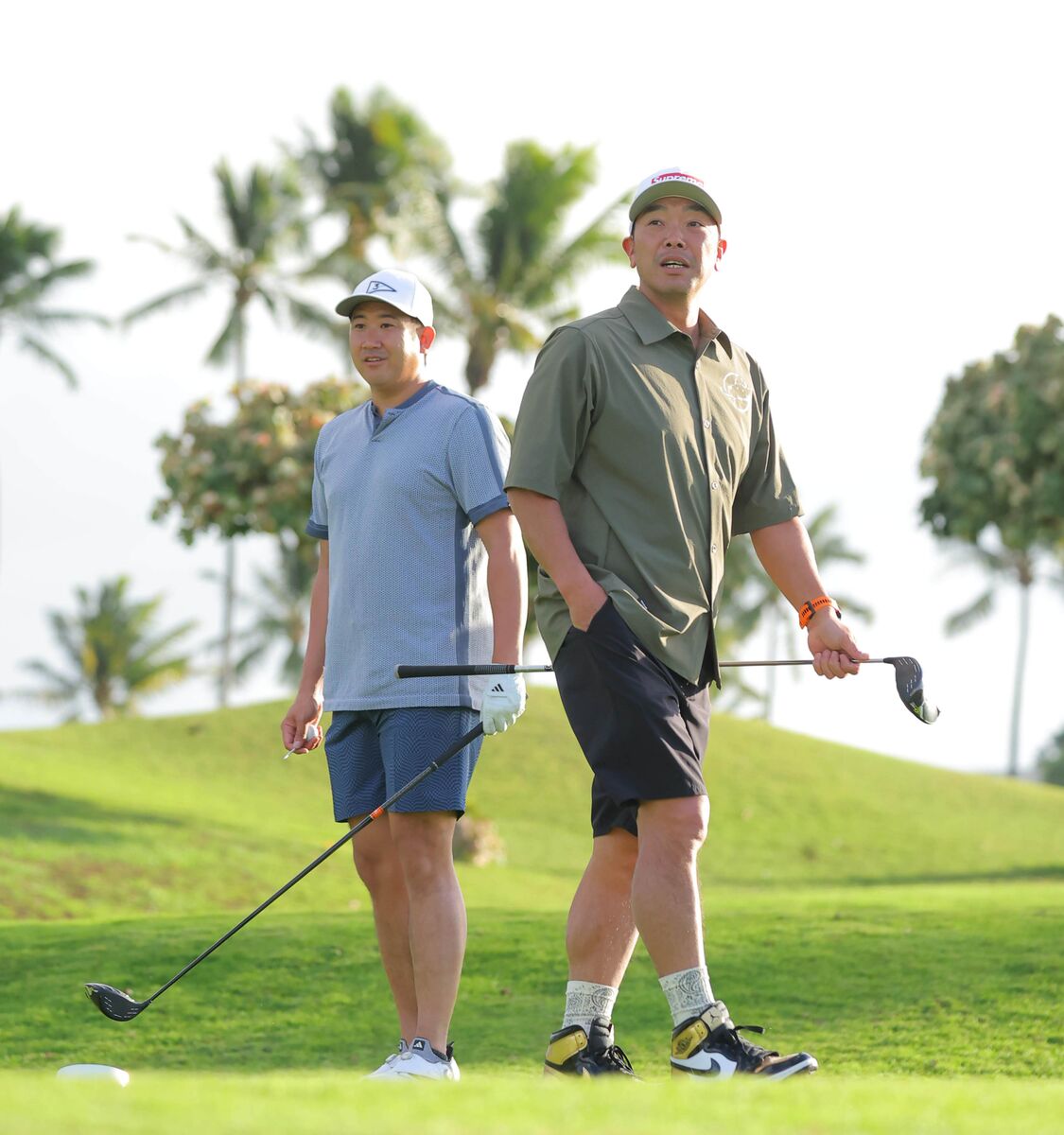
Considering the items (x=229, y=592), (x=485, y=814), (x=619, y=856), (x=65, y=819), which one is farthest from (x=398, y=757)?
(x=229, y=592)

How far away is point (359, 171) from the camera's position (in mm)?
39812

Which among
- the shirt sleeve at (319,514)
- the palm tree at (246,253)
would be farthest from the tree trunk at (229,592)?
the shirt sleeve at (319,514)

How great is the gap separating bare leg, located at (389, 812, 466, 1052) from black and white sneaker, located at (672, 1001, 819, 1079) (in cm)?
94

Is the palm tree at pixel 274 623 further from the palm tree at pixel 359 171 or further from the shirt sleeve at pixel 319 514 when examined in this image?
the shirt sleeve at pixel 319 514

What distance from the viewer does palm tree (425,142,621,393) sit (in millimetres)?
30625

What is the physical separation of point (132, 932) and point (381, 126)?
85.3 ft

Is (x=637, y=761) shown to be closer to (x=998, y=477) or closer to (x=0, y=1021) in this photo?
(x=0, y=1021)

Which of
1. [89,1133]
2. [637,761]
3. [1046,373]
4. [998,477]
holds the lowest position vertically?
[89,1133]

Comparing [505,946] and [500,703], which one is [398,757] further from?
[505,946]

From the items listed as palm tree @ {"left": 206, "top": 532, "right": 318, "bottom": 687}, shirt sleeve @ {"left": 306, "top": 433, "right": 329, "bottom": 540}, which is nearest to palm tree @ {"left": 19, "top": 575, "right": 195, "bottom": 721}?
palm tree @ {"left": 206, "top": 532, "right": 318, "bottom": 687}

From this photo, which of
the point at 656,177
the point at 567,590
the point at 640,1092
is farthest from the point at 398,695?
the point at 640,1092

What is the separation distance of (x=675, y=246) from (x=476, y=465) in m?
0.98

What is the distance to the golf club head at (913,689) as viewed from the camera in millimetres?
5199

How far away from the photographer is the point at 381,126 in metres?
34.3
